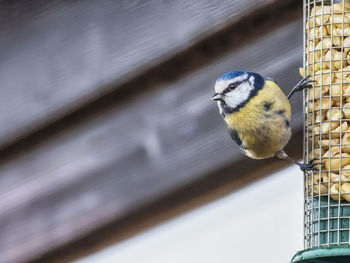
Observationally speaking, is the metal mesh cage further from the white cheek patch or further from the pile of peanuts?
the white cheek patch

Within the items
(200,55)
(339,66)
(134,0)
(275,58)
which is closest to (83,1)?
(134,0)

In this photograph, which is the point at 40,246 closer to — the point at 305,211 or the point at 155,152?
the point at 155,152

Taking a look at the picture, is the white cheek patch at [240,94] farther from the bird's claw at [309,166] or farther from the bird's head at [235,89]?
the bird's claw at [309,166]

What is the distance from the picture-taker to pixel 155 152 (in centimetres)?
69

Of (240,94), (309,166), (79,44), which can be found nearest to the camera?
(79,44)

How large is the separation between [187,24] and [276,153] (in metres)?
0.25

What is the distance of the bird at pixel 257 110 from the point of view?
798mm

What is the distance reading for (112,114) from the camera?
66 centimetres

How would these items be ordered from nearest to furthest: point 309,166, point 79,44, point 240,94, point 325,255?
point 79,44, point 325,255, point 309,166, point 240,94

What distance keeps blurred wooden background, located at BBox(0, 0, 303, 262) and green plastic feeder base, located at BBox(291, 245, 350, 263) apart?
17 centimetres

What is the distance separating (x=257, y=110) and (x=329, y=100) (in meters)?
0.14

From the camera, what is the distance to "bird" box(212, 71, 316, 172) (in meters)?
0.80

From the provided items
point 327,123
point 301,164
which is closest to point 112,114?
point 301,164

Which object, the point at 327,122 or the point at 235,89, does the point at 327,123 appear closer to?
the point at 327,122
